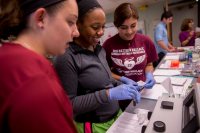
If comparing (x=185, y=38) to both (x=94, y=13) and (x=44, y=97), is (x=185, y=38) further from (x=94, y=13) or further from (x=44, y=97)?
(x=44, y=97)

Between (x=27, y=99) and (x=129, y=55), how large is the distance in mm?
1288

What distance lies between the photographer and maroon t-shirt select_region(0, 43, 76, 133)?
0.35 metres

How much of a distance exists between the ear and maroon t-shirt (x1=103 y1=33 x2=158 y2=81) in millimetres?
1117

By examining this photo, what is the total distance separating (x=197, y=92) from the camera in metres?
0.72

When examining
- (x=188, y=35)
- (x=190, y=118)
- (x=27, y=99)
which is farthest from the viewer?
(x=188, y=35)

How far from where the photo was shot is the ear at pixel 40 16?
1.62 feet

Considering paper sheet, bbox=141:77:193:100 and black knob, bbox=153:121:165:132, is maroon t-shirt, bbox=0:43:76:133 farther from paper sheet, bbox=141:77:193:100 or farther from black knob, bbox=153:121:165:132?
paper sheet, bbox=141:77:193:100

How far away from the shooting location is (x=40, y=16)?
1.65 feet

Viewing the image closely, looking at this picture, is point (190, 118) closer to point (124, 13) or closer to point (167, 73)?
point (124, 13)

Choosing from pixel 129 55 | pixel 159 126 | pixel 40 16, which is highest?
pixel 40 16

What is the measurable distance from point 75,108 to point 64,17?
1.71 ft

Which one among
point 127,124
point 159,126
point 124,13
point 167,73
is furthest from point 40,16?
point 167,73

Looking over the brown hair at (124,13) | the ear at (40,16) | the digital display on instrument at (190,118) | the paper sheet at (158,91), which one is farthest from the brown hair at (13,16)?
the paper sheet at (158,91)

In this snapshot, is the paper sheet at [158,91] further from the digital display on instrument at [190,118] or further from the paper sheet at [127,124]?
the digital display on instrument at [190,118]
